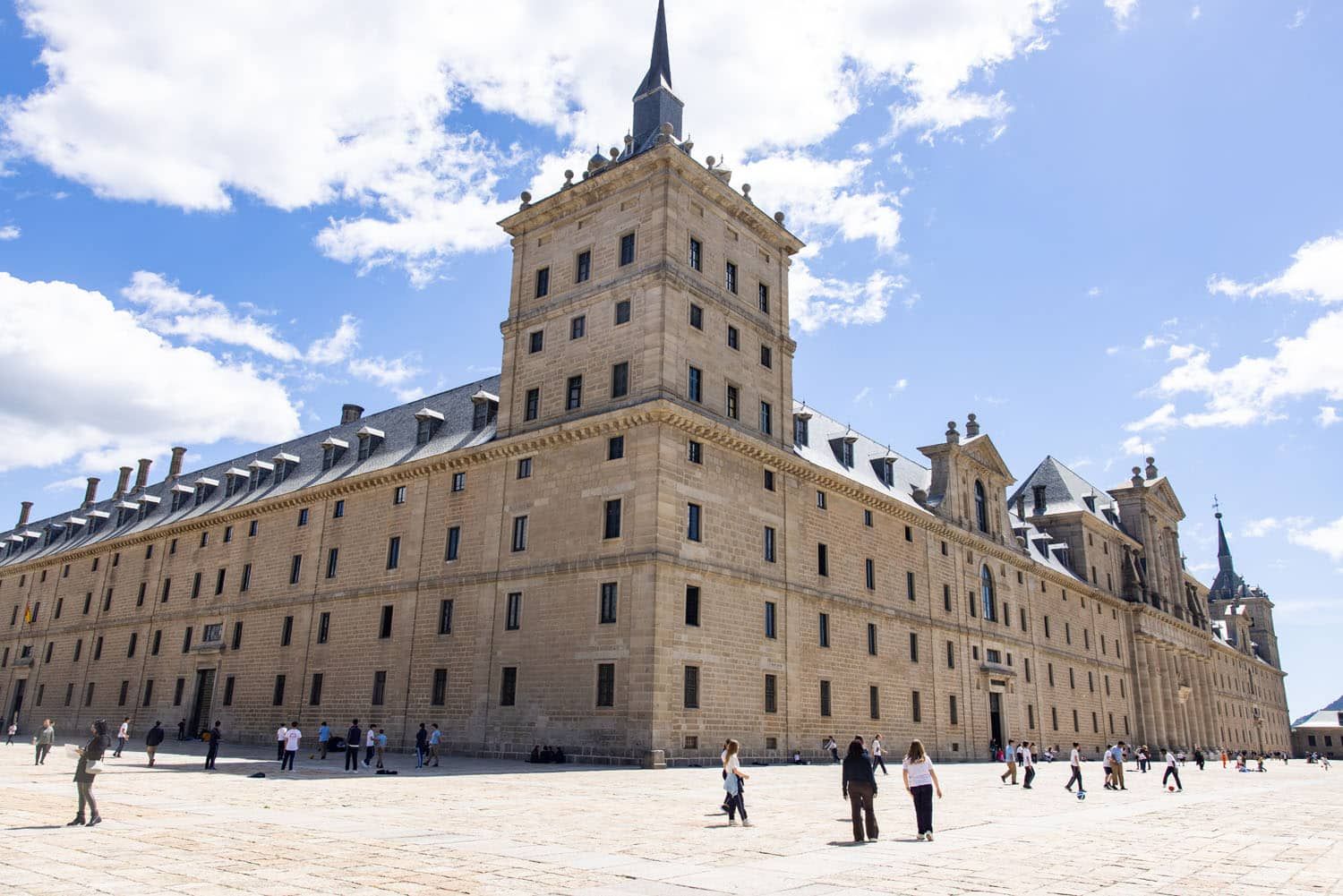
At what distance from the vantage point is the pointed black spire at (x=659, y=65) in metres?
44.4

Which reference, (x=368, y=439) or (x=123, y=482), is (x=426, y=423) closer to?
(x=368, y=439)

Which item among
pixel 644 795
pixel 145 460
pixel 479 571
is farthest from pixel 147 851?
pixel 145 460

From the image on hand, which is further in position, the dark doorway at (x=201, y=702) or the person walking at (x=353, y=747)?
the dark doorway at (x=201, y=702)

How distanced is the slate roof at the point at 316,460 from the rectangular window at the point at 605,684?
1280 centimetres

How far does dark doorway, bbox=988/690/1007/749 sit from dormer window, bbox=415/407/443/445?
3505 cm

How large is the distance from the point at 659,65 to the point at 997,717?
4101 cm

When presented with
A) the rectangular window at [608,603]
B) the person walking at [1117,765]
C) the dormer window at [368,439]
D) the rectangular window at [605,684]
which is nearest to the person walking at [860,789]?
the person walking at [1117,765]

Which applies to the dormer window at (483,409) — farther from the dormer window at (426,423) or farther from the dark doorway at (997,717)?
the dark doorway at (997,717)

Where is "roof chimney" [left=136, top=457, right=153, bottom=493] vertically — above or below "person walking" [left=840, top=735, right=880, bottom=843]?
above

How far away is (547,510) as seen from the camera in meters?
37.0

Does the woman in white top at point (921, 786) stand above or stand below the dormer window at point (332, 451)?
below

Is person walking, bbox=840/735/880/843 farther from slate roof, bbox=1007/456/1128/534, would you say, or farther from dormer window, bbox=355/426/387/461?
slate roof, bbox=1007/456/1128/534

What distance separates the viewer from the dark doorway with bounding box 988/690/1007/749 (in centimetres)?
5319

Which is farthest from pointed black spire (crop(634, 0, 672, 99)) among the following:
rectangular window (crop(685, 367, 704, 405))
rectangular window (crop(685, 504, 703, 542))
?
rectangular window (crop(685, 504, 703, 542))
